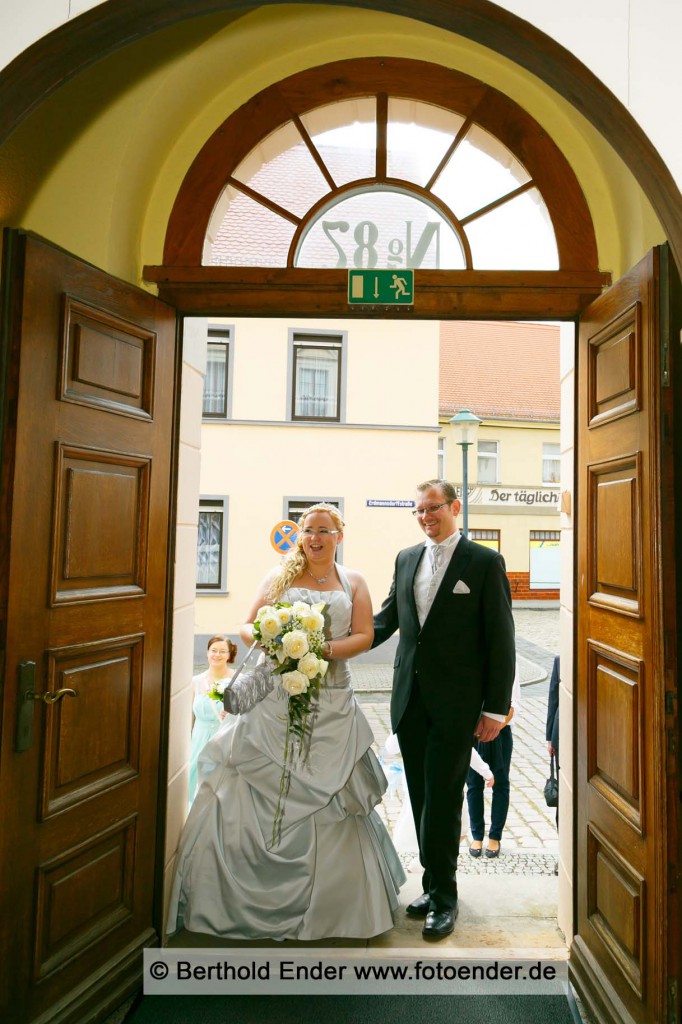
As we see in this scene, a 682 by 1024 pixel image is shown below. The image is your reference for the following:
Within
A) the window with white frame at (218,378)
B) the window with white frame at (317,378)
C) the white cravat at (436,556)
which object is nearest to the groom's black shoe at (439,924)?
the white cravat at (436,556)

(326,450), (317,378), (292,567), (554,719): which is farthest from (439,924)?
(317,378)

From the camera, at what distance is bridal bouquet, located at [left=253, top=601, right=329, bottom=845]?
127 inches

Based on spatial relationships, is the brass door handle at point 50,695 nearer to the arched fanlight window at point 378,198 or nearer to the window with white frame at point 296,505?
the arched fanlight window at point 378,198

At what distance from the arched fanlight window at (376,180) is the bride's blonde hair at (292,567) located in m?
1.28

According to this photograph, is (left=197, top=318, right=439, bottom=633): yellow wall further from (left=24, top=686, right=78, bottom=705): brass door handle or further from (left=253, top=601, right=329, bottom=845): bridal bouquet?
(left=24, top=686, right=78, bottom=705): brass door handle

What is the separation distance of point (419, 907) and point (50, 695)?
2271mm

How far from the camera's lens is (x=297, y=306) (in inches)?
124

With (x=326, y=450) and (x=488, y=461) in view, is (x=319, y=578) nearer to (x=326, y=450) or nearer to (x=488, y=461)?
(x=326, y=450)

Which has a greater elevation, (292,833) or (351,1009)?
(292,833)

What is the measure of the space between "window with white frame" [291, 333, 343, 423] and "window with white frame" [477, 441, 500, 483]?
12220 mm

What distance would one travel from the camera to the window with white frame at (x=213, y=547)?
1290 cm

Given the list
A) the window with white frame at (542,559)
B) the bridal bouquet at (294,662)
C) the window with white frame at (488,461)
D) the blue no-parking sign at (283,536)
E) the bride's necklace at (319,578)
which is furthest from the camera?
the window with white frame at (542,559)

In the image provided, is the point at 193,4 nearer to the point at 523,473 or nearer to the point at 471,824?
the point at 471,824

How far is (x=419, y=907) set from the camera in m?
3.54
